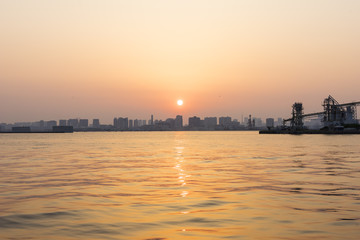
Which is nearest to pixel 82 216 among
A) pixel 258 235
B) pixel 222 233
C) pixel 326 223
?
pixel 222 233

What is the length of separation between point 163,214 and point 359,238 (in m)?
8.37

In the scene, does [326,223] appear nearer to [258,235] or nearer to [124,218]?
[258,235]

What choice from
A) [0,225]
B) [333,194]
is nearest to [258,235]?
[0,225]

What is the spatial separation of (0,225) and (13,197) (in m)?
8.20

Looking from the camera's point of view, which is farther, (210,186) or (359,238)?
(210,186)

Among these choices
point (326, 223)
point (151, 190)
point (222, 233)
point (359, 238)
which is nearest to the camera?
point (359, 238)

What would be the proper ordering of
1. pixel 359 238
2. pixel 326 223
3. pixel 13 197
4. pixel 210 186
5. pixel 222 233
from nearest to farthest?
pixel 359 238 < pixel 222 233 < pixel 326 223 < pixel 13 197 < pixel 210 186

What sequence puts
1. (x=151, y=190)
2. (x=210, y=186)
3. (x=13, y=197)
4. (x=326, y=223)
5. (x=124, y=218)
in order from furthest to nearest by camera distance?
(x=210, y=186)
(x=151, y=190)
(x=13, y=197)
(x=124, y=218)
(x=326, y=223)

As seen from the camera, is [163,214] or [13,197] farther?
[13,197]

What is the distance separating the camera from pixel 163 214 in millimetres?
19609

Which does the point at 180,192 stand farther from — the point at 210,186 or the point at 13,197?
the point at 13,197

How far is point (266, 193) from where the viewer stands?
26250 millimetres

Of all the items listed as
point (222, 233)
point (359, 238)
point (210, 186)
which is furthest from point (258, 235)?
point (210, 186)

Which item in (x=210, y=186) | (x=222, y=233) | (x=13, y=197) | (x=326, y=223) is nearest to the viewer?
(x=222, y=233)
